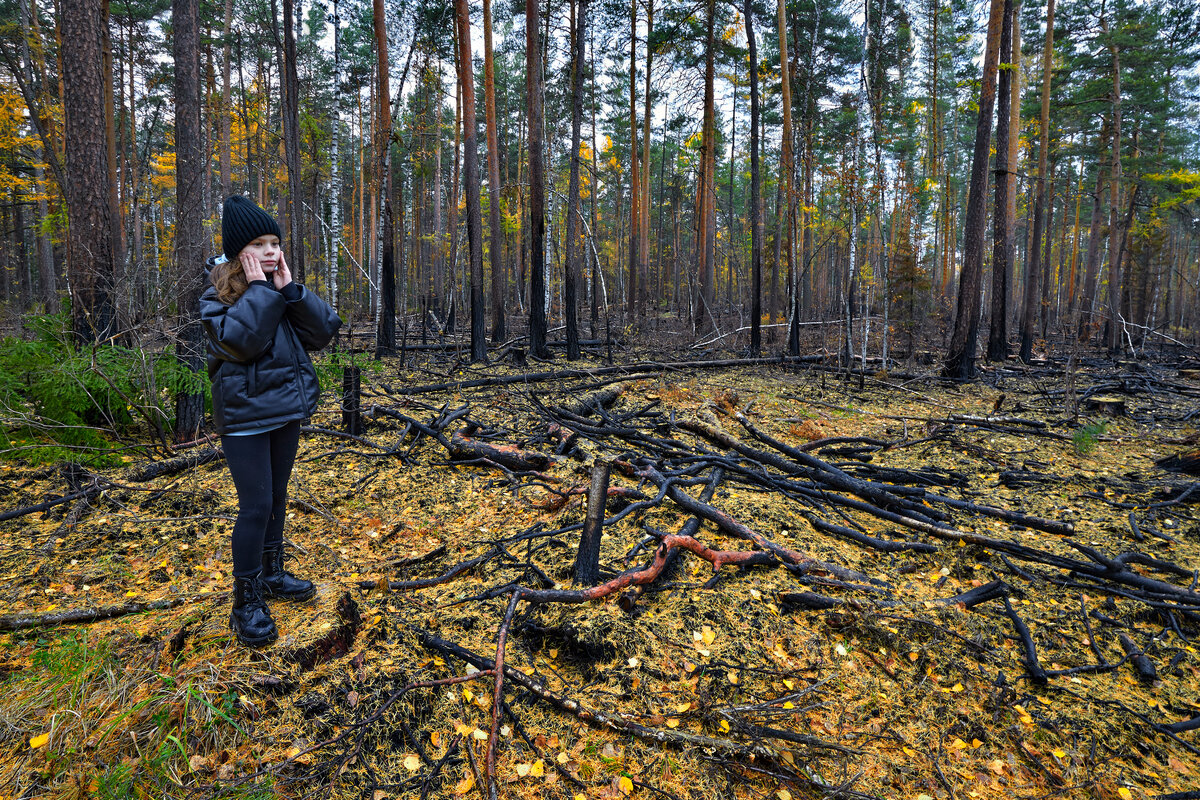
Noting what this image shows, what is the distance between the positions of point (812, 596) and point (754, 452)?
227 centimetres

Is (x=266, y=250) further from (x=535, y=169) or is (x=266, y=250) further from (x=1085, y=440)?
(x=535, y=169)

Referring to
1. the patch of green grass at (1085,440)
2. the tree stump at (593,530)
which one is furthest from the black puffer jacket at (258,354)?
the patch of green grass at (1085,440)

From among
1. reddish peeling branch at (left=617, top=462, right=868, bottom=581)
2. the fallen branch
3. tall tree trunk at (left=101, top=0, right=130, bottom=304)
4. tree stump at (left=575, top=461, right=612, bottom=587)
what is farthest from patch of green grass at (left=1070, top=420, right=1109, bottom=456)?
tall tree trunk at (left=101, top=0, right=130, bottom=304)

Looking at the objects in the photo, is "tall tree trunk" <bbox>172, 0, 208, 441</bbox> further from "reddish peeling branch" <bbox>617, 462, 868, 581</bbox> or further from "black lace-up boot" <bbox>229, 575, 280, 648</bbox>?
"reddish peeling branch" <bbox>617, 462, 868, 581</bbox>

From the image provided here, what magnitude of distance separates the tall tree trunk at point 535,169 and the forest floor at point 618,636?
267 inches

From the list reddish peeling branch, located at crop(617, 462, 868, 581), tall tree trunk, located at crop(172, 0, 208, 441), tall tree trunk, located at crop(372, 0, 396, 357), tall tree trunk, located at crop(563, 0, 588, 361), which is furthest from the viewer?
tall tree trunk, located at crop(563, 0, 588, 361)

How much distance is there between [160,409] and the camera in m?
4.85

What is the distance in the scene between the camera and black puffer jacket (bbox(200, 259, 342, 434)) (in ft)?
7.23

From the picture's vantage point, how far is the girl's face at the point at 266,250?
91.0 inches

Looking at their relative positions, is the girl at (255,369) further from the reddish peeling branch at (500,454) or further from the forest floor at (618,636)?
the reddish peeling branch at (500,454)

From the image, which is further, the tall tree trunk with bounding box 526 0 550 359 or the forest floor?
the tall tree trunk with bounding box 526 0 550 359

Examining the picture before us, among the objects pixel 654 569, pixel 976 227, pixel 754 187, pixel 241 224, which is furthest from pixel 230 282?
pixel 754 187

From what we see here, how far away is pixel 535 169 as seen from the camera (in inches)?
428

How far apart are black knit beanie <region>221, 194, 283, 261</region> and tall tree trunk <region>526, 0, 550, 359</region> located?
9.06 m
